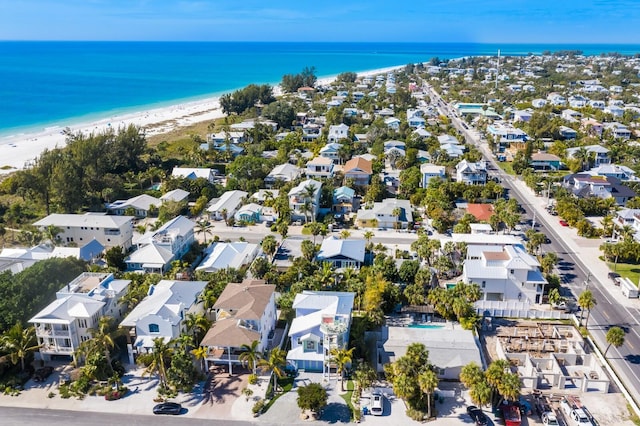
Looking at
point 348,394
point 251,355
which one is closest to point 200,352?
point 251,355

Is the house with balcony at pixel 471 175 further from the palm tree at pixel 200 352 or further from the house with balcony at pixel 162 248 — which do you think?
the palm tree at pixel 200 352

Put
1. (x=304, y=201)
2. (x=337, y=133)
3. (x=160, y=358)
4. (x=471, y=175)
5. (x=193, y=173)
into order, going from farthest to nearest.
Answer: (x=337, y=133), (x=193, y=173), (x=471, y=175), (x=304, y=201), (x=160, y=358)

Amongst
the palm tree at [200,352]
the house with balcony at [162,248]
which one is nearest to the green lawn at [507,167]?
the house with balcony at [162,248]

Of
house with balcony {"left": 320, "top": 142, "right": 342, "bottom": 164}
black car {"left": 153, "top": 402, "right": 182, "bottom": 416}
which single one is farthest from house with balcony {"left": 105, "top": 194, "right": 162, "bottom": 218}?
black car {"left": 153, "top": 402, "right": 182, "bottom": 416}

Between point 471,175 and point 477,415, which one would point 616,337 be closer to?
point 477,415

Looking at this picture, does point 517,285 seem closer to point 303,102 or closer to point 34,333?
point 34,333

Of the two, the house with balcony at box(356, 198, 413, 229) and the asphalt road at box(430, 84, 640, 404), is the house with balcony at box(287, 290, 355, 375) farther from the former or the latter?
the house with balcony at box(356, 198, 413, 229)
